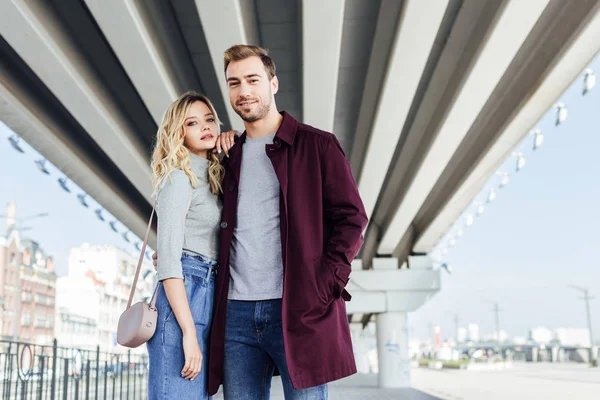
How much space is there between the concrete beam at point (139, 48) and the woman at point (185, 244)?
3017mm

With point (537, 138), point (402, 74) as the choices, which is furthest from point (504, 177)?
point (402, 74)

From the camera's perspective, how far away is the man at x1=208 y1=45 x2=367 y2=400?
8.03ft

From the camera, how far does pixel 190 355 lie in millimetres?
2479

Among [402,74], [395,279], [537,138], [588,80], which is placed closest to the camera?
[402,74]

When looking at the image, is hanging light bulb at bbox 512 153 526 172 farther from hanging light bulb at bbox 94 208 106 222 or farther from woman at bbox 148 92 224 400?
woman at bbox 148 92 224 400

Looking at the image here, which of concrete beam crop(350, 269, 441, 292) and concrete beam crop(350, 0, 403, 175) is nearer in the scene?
concrete beam crop(350, 0, 403, 175)

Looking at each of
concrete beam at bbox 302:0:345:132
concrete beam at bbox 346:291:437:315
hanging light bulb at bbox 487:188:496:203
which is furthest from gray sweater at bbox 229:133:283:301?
concrete beam at bbox 346:291:437:315

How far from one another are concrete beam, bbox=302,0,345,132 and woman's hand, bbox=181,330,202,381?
385cm

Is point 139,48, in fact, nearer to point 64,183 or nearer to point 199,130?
point 199,130

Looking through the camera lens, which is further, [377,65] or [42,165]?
[42,165]

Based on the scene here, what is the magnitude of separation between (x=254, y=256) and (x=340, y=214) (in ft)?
1.26

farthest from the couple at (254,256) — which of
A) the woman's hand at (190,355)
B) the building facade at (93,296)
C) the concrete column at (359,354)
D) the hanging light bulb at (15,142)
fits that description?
the building facade at (93,296)

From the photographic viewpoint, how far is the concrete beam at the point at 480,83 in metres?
5.71

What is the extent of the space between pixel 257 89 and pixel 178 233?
2.26ft
